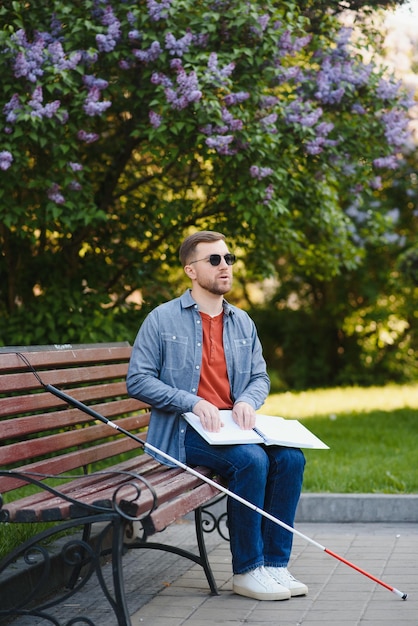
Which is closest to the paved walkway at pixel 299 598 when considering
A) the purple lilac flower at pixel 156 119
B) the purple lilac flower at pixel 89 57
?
the purple lilac flower at pixel 156 119

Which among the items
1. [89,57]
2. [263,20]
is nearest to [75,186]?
[89,57]

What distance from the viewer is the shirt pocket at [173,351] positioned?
4.79m

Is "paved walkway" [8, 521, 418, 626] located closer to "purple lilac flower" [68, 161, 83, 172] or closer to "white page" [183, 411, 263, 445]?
"white page" [183, 411, 263, 445]

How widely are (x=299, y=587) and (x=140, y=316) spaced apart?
14.3 ft

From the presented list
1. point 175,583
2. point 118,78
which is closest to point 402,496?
point 175,583

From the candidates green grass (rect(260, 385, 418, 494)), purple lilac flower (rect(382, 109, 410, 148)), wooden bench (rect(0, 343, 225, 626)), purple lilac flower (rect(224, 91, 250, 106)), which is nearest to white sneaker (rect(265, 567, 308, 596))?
wooden bench (rect(0, 343, 225, 626))

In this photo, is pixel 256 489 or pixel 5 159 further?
pixel 5 159

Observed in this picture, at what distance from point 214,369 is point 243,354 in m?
0.18

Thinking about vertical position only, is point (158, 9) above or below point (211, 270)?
above

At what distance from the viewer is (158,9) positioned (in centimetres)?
724

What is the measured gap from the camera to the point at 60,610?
4.59 meters

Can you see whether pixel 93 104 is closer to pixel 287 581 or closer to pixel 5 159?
pixel 5 159

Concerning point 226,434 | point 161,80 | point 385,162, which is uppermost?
point 161,80

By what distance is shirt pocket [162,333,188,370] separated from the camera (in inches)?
189
